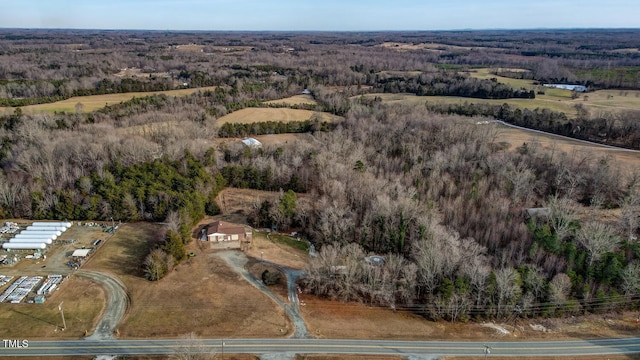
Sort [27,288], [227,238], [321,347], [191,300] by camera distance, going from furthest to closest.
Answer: [227,238], [27,288], [191,300], [321,347]

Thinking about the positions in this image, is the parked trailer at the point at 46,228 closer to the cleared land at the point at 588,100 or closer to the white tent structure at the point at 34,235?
the white tent structure at the point at 34,235

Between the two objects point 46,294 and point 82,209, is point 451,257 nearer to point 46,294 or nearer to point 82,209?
point 46,294

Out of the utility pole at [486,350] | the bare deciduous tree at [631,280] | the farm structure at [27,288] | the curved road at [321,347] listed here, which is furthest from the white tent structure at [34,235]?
the bare deciduous tree at [631,280]

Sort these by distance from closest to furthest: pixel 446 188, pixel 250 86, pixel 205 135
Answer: pixel 446 188 → pixel 205 135 → pixel 250 86

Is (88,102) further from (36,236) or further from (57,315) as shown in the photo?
(57,315)

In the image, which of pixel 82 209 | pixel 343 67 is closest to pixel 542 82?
pixel 343 67

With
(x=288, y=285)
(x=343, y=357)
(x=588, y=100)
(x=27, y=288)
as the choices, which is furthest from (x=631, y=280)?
(x=588, y=100)
